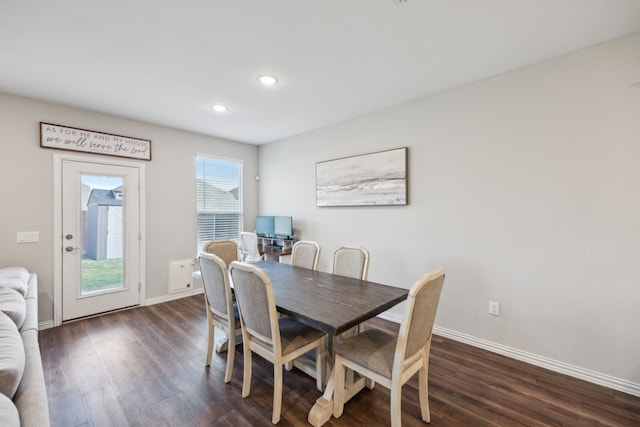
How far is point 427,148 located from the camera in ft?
10.1

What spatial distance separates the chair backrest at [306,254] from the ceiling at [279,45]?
5.43ft

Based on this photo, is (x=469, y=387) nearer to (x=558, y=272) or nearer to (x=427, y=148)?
(x=558, y=272)

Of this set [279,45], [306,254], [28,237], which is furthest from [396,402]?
[28,237]

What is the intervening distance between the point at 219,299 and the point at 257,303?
2.11ft

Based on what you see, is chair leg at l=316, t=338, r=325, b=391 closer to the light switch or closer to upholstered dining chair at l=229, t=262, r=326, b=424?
upholstered dining chair at l=229, t=262, r=326, b=424

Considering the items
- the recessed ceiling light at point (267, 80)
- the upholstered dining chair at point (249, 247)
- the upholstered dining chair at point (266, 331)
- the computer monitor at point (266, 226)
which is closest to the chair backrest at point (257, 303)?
the upholstered dining chair at point (266, 331)

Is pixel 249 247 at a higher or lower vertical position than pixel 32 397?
higher

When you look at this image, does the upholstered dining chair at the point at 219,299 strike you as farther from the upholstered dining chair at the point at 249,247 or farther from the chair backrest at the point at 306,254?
the upholstered dining chair at the point at 249,247

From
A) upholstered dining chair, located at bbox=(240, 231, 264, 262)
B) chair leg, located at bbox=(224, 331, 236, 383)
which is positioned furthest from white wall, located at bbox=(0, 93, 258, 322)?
chair leg, located at bbox=(224, 331, 236, 383)

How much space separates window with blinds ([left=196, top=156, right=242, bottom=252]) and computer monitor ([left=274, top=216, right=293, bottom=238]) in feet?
3.07

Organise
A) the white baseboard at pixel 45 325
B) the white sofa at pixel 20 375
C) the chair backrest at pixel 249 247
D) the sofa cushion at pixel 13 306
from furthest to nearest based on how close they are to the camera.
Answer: the chair backrest at pixel 249 247
the white baseboard at pixel 45 325
the sofa cushion at pixel 13 306
the white sofa at pixel 20 375

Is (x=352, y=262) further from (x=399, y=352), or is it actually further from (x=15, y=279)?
(x=15, y=279)

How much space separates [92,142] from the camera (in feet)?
11.3

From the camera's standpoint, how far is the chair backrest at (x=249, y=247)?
418 cm
